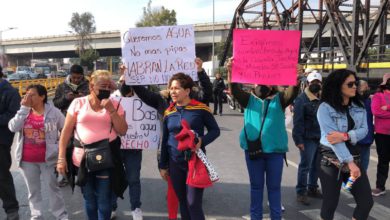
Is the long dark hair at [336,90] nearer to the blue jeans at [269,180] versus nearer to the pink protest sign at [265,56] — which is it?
the pink protest sign at [265,56]

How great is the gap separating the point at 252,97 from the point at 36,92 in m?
2.34

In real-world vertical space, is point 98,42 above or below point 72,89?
above

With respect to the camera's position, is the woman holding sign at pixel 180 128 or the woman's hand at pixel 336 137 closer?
the woman's hand at pixel 336 137

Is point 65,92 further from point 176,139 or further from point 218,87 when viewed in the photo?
point 218,87

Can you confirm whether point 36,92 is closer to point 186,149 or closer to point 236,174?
point 186,149

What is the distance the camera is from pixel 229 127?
1168cm

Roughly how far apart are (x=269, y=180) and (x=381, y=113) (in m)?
2.49

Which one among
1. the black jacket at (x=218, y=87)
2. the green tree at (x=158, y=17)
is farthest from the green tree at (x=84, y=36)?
the black jacket at (x=218, y=87)

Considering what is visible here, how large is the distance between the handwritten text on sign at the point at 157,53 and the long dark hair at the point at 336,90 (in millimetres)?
1434

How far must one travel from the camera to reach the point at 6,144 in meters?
4.15

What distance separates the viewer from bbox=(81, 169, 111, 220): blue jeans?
3.38 meters

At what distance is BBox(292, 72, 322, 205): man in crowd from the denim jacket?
1.41 metres

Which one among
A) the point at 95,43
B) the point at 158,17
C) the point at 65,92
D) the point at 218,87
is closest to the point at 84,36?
the point at 95,43

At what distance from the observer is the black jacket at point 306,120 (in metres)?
4.76
